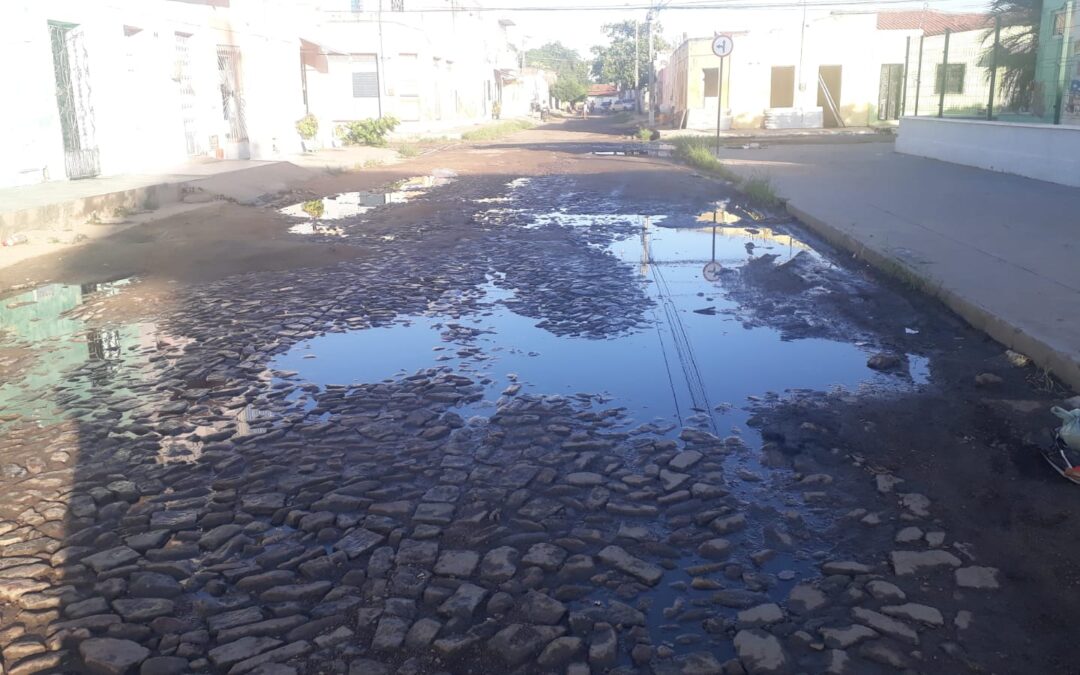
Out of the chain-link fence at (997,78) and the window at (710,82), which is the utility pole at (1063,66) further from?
the window at (710,82)

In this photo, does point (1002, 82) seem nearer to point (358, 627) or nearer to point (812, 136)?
point (812, 136)

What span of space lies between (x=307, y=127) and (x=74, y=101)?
37.2 feet

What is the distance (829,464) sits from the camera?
4777mm

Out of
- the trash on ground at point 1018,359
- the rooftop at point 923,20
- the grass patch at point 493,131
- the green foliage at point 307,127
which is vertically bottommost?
the trash on ground at point 1018,359

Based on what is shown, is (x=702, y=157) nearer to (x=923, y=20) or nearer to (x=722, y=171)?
(x=722, y=171)

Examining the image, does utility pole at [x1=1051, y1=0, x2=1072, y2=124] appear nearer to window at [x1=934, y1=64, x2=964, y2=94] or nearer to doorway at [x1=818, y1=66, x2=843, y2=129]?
window at [x1=934, y1=64, x2=964, y2=94]

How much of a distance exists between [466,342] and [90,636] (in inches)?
163

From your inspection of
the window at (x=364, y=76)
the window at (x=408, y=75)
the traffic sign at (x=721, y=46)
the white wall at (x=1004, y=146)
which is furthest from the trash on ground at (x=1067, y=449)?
the window at (x=408, y=75)

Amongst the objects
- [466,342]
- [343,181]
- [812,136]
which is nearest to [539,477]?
[466,342]

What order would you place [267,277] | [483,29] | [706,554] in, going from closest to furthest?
1. [706,554]
2. [267,277]
3. [483,29]

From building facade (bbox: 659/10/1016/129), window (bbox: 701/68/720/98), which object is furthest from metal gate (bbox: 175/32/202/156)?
window (bbox: 701/68/720/98)

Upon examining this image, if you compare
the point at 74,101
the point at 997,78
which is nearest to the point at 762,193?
the point at 997,78

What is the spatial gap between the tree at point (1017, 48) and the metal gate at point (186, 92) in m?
18.7

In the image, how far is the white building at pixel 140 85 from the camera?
15875 millimetres
